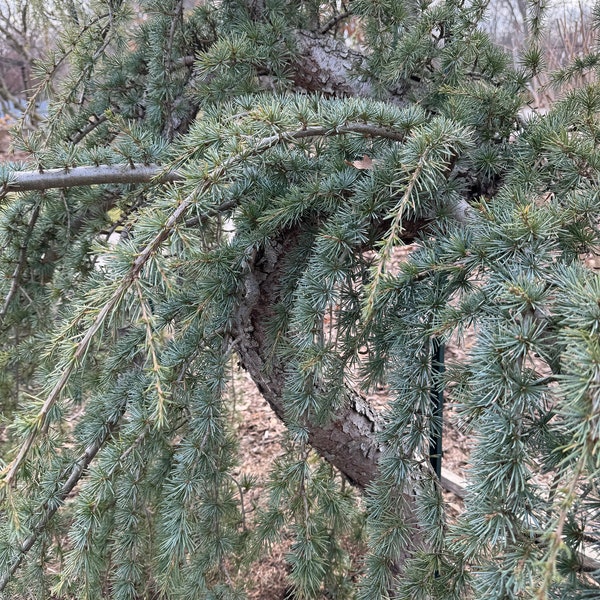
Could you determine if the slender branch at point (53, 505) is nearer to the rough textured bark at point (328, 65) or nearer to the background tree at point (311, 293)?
the background tree at point (311, 293)

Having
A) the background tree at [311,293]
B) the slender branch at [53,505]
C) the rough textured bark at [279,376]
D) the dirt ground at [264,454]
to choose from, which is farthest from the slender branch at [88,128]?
the slender branch at [53,505]

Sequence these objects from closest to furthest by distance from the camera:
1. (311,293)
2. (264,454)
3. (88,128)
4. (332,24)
A: (311,293) < (88,128) < (332,24) < (264,454)

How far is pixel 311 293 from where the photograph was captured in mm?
878

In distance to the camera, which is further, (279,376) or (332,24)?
(332,24)

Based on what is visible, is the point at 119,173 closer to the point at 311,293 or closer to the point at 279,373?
the point at 311,293

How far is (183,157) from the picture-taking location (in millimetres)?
847

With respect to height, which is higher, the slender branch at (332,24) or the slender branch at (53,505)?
the slender branch at (332,24)

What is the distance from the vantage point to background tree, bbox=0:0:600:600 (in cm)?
64

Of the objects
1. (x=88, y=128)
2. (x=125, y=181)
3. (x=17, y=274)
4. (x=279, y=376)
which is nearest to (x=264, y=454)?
(x=279, y=376)

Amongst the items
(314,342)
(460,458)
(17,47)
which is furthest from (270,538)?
(17,47)

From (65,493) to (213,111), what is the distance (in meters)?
0.81

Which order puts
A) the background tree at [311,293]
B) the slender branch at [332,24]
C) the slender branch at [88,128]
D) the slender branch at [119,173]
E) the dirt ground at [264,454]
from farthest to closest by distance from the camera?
the dirt ground at [264,454]
the slender branch at [332,24]
the slender branch at [88,128]
the slender branch at [119,173]
the background tree at [311,293]

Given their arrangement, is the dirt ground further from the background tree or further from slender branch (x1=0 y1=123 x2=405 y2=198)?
slender branch (x1=0 y1=123 x2=405 y2=198)

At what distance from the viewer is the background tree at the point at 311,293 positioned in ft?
2.10
